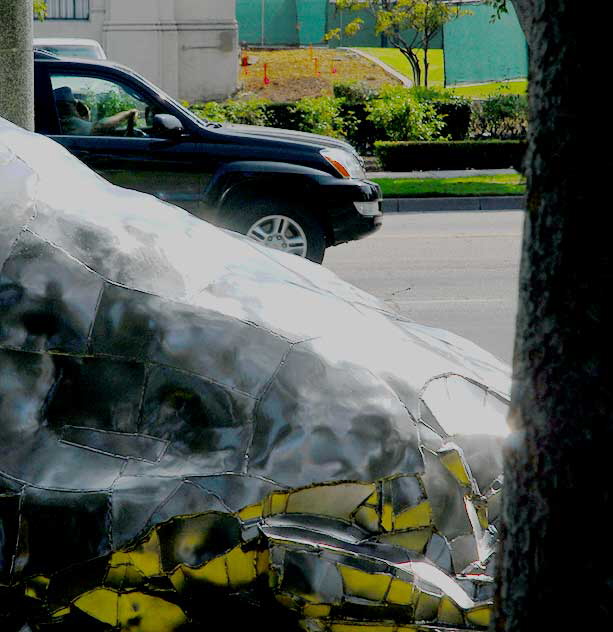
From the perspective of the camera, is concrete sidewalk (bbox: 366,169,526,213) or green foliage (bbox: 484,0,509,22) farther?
green foliage (bbox: 484,0,509,22)

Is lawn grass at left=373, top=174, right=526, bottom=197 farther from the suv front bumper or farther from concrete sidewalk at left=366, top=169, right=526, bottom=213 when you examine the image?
the suv front bumper

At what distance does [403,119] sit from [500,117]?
2397 millimetres

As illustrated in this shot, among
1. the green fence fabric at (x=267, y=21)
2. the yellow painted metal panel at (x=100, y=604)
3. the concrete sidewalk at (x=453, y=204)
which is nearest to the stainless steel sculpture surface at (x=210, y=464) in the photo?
the yellow painted metal panel at (x=100, y=604)

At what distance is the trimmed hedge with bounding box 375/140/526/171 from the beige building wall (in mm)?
9737

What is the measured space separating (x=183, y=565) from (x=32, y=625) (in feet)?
1.25

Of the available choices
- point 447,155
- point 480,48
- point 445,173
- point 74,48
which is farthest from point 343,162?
point 480,48

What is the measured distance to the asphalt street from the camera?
8.93m

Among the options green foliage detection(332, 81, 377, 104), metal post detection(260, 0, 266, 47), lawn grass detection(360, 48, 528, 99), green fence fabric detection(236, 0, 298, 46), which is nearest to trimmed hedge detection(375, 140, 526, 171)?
green foliage detection(332, 81, 377, 104)

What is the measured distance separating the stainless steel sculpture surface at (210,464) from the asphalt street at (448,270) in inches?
185

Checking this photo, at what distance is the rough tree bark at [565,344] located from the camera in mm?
1871

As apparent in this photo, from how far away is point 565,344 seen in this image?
191 centimetres

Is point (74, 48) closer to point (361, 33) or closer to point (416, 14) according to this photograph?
point (416, 14)

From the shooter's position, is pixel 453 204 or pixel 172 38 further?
pixel 172 38

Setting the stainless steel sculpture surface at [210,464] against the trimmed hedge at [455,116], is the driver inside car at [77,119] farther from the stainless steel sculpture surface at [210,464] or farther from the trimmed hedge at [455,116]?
the trimmed hedge at [455,116]
